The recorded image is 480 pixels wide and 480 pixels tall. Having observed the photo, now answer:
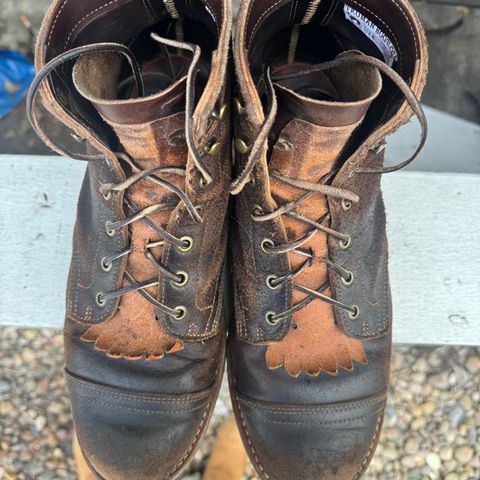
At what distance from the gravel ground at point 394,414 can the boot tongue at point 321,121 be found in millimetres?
955

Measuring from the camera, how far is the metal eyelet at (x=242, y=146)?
880mm

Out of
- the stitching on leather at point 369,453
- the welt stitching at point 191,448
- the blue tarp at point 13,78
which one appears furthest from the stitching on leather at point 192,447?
the blue tarp at point 13,78

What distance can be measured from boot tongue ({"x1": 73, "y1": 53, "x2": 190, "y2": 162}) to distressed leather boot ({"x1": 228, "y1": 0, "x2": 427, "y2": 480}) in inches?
5.6

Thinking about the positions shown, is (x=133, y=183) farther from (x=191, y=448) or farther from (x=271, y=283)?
(x=191, y=448)

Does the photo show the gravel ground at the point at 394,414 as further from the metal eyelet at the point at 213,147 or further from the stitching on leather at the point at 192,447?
the metal eyelet at the point at 213,147

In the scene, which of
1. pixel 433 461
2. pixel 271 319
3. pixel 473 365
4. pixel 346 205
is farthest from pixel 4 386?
pixel 473 365

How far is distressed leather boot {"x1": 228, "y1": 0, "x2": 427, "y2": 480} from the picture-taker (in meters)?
0.92

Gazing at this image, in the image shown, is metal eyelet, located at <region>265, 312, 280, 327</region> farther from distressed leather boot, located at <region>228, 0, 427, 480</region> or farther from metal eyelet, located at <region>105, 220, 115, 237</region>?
metal eyelet, located at <region>105, 220, 115, 237</region>

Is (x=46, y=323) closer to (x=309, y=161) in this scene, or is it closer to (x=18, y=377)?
(x=18, y=377)

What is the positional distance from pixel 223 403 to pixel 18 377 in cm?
67

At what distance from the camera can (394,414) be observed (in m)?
1.61

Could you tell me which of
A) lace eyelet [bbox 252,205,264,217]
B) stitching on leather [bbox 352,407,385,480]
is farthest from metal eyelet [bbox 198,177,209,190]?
stitching on leather [bbox 352,407,385,480]

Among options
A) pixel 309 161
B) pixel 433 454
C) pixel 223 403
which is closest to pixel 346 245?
pixel 309 161

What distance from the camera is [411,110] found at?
2.71 feet
